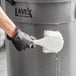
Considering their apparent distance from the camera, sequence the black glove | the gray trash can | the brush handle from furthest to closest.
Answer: the gray trash can
the black glove
the brush handle

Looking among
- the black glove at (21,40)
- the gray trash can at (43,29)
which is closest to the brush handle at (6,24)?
the black glove at (21,40)

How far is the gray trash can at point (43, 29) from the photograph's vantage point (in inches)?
51.9

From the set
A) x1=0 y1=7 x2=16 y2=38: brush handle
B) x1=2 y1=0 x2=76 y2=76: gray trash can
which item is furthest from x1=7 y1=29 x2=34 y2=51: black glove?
x1=2 y1=0 x2=76 y2=76: gray trash can

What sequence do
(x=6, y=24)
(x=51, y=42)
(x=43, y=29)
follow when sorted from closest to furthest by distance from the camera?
(x=6, y=24) → (x=51, y=42) → (x=43, y=29)

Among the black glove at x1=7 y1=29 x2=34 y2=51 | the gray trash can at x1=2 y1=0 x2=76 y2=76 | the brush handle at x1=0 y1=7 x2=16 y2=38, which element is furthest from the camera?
the gray trash can at x1=2 y1=0 x2=76 y2=76

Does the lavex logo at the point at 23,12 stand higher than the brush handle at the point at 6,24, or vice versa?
the lavex logo at the point at 23,12

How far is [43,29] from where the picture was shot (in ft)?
4.39

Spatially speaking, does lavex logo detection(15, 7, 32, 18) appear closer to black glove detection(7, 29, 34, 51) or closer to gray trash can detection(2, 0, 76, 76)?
gray trash can detection(2, 0, 76, 76)

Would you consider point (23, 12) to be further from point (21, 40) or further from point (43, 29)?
point (21, 40)

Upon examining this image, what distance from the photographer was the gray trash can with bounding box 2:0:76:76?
1.32 m

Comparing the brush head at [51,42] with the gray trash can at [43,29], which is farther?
the gray trash can at [43,29]

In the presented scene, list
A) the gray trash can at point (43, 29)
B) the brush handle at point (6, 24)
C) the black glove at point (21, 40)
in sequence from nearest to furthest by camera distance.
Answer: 1. the brush handle at point (6, 24)
2. the black glove at point (21, 40)
3. the gray trash can at point (43, 29)

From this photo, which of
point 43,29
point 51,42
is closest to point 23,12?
point 43,29

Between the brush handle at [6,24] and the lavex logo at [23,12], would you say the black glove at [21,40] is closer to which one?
the brush handle at [6,24]
